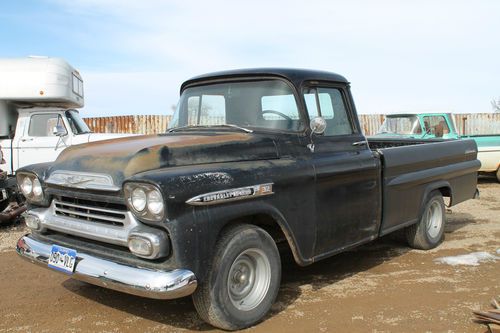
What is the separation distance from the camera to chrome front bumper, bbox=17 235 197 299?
3.18m

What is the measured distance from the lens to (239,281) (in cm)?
383

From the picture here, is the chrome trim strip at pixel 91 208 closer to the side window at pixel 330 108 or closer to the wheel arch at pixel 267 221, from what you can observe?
the wheel arch at pixel 267 221

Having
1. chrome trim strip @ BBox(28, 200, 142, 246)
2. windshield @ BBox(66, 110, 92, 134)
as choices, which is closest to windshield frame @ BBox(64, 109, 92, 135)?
windshield @ BBox(66, 110, 92, 134)

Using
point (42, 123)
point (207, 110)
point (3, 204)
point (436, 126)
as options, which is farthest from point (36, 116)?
point (436, 126)

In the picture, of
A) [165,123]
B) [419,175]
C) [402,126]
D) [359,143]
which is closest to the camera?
[359,143]

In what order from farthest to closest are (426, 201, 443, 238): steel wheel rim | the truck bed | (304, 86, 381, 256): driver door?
(426, 201, 443, 238): steel wheel rim < the truck bed < (304, 86, 381, 256): driver door

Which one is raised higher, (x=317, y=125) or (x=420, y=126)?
(x=420, y=126)

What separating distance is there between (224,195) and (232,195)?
0.08 m

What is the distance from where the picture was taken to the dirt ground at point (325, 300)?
12.7 ft

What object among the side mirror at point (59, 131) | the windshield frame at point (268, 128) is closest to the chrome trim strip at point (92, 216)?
the windshield frame at point (268, 128)

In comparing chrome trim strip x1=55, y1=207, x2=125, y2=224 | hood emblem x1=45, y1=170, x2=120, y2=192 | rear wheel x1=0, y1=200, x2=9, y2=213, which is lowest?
rear wheel x1=0, y1=200, x2=9, y2=213

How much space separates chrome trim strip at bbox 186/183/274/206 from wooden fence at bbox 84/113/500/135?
10314 millimetres

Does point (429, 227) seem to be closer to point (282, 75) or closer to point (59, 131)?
point (282, 75)

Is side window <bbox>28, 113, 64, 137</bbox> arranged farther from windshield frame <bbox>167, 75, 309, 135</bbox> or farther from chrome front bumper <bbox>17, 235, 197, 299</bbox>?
chrome front bumper <bbox>17, 235, 197, 299</bbox>
